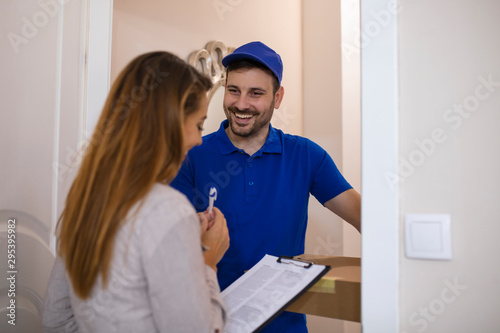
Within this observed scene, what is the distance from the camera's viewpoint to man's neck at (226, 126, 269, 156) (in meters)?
1.58

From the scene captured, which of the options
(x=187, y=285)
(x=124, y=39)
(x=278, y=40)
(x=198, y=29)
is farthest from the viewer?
(x=278, y=40)

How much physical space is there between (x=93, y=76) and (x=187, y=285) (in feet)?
3.26

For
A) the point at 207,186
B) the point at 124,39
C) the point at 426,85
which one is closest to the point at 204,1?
the point at 124,39

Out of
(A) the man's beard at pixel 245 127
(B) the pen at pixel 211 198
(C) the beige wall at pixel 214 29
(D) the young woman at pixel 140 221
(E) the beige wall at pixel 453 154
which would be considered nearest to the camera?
(D) the young woman at pixel 140 221

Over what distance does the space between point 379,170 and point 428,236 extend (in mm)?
165

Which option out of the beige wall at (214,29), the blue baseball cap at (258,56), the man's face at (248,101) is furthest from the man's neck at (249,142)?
the beige wall at (214,29)

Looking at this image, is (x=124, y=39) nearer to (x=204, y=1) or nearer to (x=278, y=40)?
(x=204, y=1)

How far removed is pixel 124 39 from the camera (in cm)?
165

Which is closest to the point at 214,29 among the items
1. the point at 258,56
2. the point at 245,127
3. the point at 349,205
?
the point at 258,56

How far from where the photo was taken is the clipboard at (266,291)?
89 cm

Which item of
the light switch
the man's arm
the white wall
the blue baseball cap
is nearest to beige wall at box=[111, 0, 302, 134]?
the white wall

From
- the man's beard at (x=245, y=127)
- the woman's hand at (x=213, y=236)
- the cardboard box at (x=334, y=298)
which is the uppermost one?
the man's beard at (x=245, y=127)

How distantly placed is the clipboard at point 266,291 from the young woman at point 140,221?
12 centimetres

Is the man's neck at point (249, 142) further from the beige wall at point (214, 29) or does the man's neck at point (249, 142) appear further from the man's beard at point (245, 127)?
the beige wall at point (214, 29)
